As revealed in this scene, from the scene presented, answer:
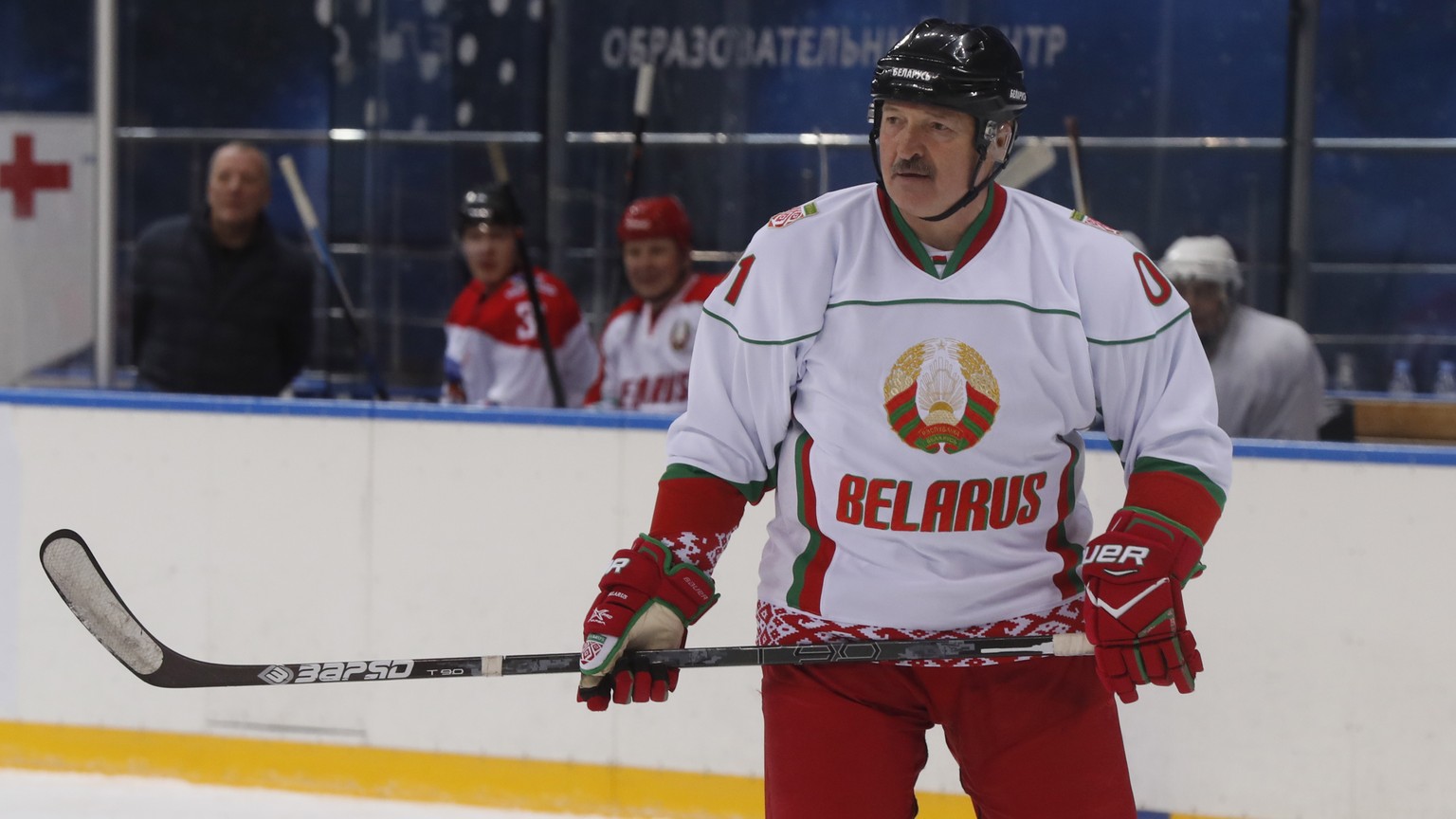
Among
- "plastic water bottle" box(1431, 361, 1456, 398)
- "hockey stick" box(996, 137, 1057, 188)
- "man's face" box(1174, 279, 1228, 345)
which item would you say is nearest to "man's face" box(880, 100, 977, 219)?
"man's face" box(1174, 279, 1228, 345)

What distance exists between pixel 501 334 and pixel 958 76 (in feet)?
7.58

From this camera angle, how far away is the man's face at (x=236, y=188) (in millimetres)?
3508

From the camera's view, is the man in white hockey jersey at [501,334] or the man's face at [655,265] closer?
the man's face at [655,265]

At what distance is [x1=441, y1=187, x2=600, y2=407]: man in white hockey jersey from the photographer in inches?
143

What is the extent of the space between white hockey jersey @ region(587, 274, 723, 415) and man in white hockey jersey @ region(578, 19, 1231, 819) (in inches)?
71.6

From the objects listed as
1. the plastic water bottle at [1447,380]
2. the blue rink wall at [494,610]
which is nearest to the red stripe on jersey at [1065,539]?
the blue rink wall at [494,610]

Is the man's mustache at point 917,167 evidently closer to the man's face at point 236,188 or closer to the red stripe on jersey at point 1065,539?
the red stripe on jersey at point 1065,539

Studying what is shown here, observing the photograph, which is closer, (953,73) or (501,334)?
(953,73)

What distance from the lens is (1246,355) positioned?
302cm

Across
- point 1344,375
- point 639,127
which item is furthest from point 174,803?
point 1344,375

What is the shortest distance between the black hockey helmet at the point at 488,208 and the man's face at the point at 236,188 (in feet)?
1.33

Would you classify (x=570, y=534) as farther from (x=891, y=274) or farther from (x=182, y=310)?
(x=891, y=274)

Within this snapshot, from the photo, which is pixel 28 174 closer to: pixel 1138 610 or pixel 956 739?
pixel 956 739

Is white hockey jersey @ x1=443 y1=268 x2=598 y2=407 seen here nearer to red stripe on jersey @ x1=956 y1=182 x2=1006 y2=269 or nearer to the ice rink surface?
the ice rink surface
